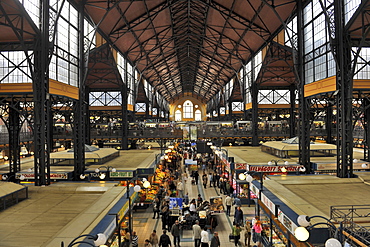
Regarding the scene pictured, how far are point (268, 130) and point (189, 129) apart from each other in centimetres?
989

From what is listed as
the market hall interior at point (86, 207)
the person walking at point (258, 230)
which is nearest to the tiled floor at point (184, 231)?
the market hall interior at point (86, 207)

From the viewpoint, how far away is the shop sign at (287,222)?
25.1 ft

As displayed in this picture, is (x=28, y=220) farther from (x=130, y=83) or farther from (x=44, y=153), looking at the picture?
(x=130, y=83)

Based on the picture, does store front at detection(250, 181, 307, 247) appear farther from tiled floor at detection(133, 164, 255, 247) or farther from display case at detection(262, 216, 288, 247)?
tiled floor at detection(133, 164, 255, 247)

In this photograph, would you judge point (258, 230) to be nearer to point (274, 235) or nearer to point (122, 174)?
point (274, 235)

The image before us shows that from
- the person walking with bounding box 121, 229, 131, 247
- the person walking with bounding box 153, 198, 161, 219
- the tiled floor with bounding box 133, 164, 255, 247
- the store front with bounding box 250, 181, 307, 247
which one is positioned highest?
the store front with bounding box 250, 181, 307, 247

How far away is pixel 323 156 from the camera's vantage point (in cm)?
2242

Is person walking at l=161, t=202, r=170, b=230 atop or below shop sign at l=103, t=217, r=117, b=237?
below

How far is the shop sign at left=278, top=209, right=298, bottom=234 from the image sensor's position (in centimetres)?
765

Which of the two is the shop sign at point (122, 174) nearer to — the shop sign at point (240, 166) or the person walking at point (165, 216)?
the person walking at point (165, 216)

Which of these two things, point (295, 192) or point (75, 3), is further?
point (75, 3)

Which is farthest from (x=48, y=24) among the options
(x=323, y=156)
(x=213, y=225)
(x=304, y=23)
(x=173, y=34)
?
(x=173, y=34)

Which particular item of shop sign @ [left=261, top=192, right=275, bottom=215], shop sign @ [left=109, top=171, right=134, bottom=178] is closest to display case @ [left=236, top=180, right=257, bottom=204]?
shop sign @ [left=109, top=171, right=134, bottom=178]

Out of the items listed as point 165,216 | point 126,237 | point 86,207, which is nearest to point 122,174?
point 165,216
